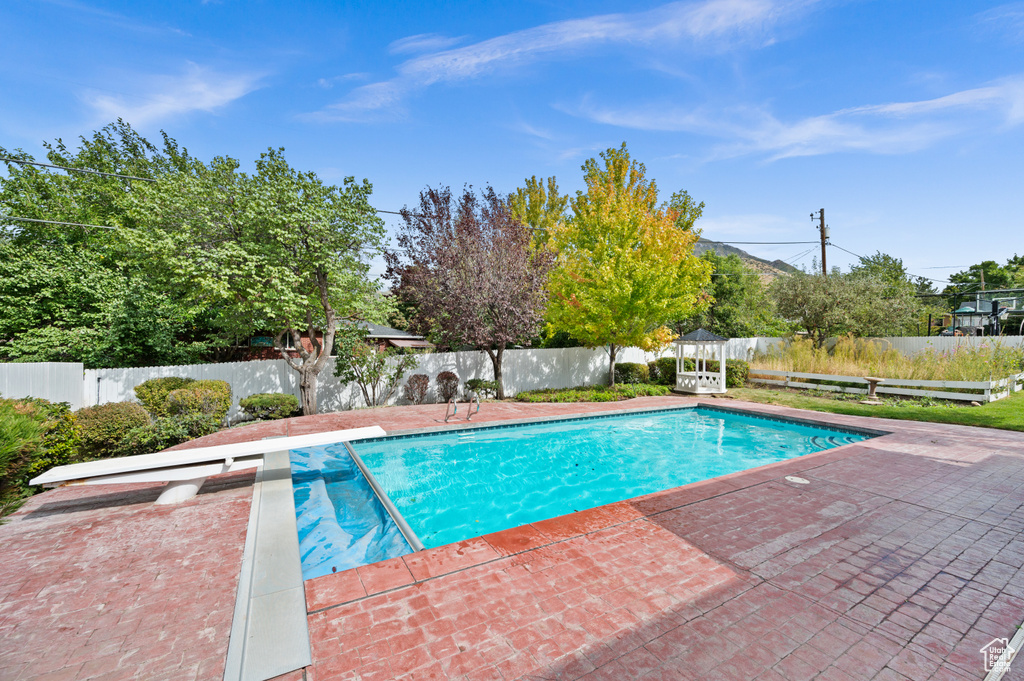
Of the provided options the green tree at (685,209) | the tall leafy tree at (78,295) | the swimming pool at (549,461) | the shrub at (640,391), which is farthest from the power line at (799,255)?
the tall leafy tree at (78,295)

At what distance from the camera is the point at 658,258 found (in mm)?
13555

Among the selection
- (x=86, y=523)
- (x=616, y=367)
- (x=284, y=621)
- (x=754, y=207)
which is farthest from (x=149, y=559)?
(x=754, y=207)

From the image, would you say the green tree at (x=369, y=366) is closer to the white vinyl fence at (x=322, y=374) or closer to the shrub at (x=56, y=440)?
the white vinyl fence at (x=322, y=374)

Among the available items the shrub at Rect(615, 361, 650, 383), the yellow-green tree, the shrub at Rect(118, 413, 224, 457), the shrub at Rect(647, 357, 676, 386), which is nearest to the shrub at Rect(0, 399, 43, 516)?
the shrub at Rect(118, 413, 224, 457)

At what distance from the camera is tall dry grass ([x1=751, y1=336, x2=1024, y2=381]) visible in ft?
38.4

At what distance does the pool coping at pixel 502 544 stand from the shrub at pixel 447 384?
354 inches

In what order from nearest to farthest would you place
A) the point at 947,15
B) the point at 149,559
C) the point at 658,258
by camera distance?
the point at 149,559 < the point at 947,15 < the point at 658,258

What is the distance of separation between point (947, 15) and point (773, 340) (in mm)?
12447

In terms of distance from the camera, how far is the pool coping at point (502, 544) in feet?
9.55

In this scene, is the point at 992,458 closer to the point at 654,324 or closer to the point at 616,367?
the point at 654,324

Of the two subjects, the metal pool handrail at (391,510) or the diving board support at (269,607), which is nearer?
the diving board support at (269,607)

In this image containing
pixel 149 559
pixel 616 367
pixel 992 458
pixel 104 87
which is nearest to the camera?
pixel 149 559

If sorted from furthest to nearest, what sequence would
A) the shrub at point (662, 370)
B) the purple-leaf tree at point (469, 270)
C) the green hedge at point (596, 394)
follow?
the shrub at point (662, 370) < the green hedge at point (596, 394) < the purple-leaf tree at point (469, 270)

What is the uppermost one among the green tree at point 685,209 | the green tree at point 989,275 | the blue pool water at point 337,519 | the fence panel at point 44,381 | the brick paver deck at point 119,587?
the green tree at point 685,209
